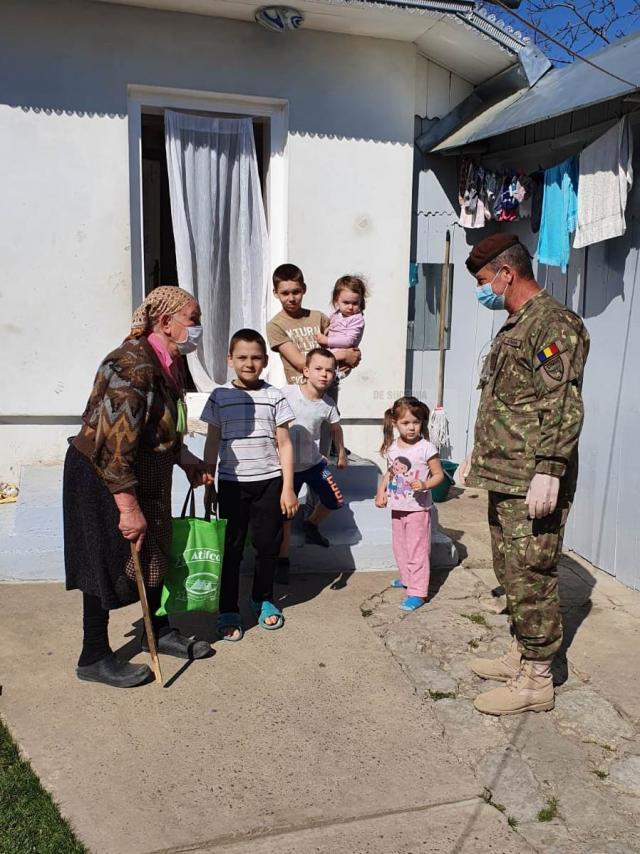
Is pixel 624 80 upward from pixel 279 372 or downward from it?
upward

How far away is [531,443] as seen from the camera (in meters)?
3.35

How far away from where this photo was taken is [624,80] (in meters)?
4.54

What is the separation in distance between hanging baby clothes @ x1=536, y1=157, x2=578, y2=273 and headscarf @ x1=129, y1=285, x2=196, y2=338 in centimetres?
306

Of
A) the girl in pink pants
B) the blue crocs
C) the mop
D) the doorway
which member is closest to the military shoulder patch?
the girl in pink pants

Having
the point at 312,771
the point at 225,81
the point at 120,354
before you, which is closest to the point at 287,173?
the point at 225,81

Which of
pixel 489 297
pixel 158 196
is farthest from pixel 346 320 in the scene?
pixel 158 196

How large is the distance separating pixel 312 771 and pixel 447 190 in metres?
5.31

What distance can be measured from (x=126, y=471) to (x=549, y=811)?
79.1 inches

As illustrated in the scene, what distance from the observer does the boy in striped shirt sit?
404cm

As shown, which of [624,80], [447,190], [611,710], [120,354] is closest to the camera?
[120,354]

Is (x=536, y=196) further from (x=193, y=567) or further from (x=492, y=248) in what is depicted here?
(x=193, y=567)

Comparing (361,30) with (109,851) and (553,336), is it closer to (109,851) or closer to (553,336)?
(553,336)

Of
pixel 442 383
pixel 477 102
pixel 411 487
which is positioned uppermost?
pixel 477 102

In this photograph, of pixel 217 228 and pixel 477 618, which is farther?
pixel 217 228
